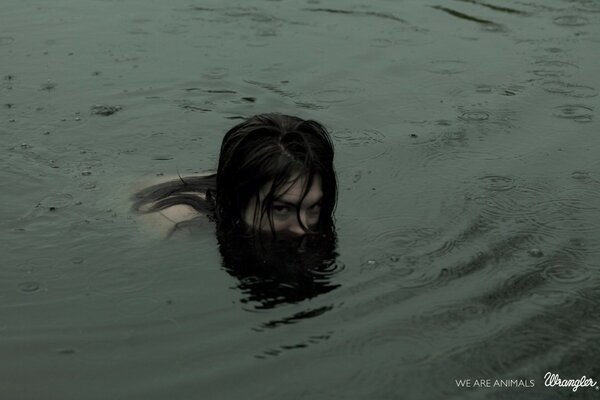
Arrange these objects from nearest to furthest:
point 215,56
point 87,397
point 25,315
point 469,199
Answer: point 87,397 → point 25,315 → point 469,199 → point 215,56

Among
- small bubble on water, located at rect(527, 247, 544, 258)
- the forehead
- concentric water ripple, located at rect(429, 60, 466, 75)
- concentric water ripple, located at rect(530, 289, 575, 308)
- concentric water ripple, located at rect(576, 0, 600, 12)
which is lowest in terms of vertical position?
small bubble on water, located at rect(527, 247, 544, 258)

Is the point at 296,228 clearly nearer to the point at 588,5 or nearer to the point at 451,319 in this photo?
the point at 451,319

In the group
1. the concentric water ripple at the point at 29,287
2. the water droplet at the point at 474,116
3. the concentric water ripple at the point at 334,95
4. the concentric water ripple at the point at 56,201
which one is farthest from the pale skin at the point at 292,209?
the concentric water ripple at the point at 334,95

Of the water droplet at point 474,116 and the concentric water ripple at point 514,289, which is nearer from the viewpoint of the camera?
the concentric water ripple at point 514,289

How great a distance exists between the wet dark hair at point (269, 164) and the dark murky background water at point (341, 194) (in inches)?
12.0

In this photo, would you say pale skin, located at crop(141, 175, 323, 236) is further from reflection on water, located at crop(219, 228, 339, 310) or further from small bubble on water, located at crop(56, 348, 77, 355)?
small bubble on water, located at crop(56, 348, 77, 355)

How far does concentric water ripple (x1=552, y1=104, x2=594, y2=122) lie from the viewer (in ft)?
24.0

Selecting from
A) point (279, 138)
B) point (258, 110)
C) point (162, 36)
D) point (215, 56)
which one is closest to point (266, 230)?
point (279, 138)

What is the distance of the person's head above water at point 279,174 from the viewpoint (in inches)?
191

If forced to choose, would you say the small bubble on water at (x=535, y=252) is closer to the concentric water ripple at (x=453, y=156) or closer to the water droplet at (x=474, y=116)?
the concentric water ripple at (x=453, y=156)

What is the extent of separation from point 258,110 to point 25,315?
3.57m

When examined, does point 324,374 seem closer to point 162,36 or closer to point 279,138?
point 279,138

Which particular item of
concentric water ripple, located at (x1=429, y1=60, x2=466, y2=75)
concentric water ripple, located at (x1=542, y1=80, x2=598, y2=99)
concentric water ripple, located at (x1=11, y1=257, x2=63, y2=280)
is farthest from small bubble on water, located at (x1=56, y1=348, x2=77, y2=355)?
concentric water ripple, located at (x1=429, y1=60, x2=466, y2=75)

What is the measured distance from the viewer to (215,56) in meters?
8.91
